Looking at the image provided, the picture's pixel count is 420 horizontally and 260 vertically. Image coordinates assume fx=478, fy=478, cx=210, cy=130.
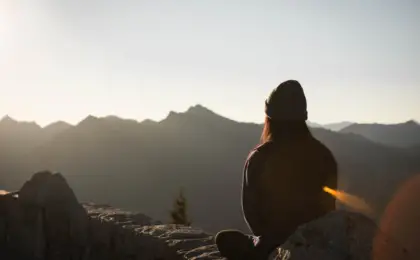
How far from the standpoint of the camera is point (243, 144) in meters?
129

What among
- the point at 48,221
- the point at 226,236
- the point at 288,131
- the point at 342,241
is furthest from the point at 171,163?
the point at 342,241

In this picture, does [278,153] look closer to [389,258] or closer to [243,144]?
[389,258]

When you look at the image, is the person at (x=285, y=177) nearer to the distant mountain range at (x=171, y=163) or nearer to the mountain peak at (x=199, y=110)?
the distant mountain range at (x=171, y=163)

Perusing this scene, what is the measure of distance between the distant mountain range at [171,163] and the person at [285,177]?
232ft

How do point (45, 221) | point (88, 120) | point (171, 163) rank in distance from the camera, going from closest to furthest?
1. point (45, 221)
2. point (171, 163)
3. point (88, 120)

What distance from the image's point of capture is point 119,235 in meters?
8.73

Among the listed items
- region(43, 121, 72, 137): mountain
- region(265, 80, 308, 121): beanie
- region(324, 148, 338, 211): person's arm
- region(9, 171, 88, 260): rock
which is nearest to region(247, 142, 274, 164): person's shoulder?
region(265, 80, 308, 121): beanie

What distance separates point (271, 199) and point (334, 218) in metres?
1.28

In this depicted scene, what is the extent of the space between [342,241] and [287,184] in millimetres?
1331

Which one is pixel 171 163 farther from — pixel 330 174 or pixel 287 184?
pixel 287 184

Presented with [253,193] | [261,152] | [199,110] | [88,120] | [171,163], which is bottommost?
[171,163]

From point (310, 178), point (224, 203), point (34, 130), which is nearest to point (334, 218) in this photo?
point (310, 178)

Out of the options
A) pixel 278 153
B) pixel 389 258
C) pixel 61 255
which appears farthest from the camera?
pixel 61 255

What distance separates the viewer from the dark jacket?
424 cm
